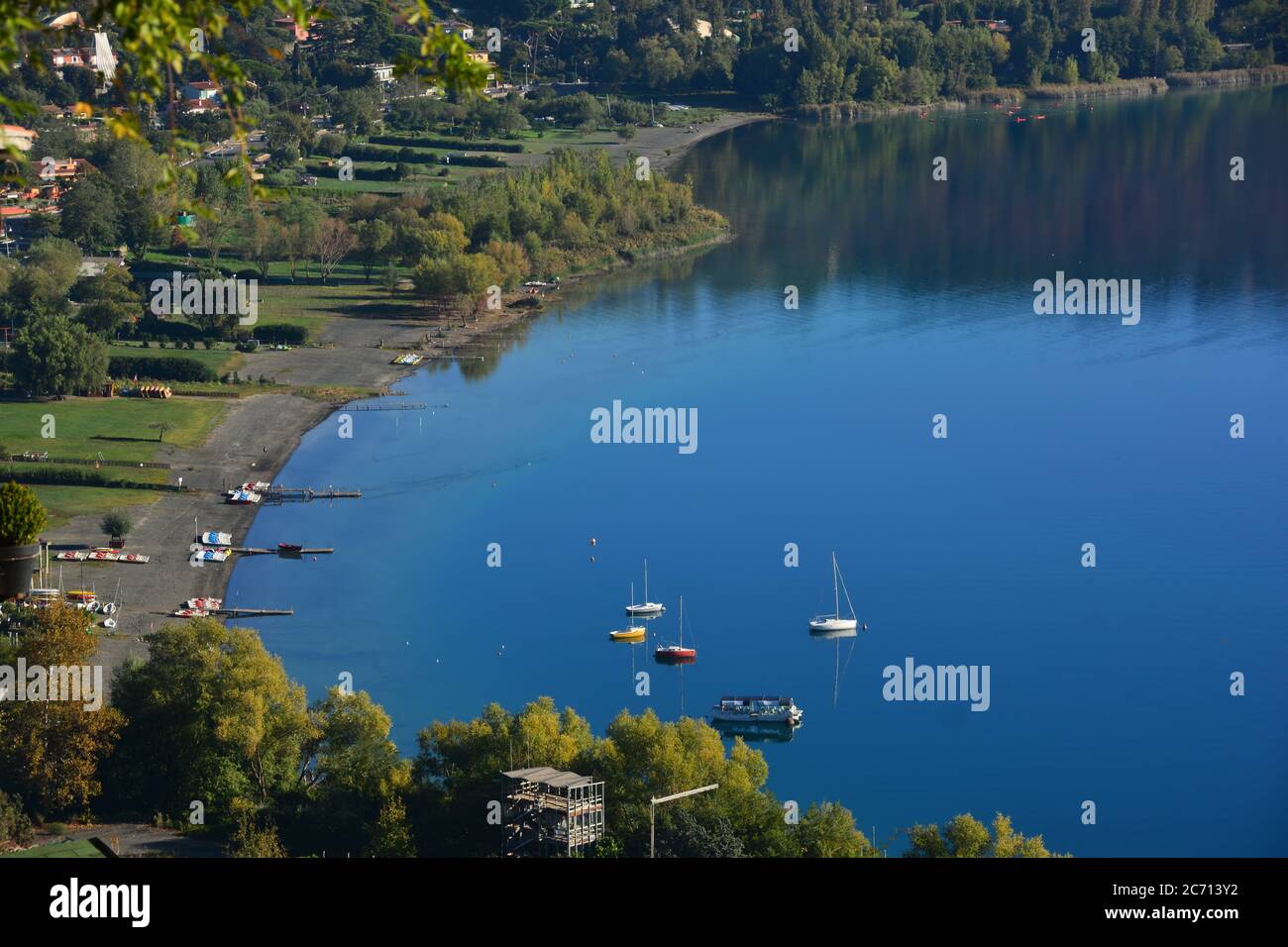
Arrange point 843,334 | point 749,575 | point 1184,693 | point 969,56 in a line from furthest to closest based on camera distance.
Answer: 1. point 969,56
2. point 843,334
3. point 749,575
4. point 1184,693

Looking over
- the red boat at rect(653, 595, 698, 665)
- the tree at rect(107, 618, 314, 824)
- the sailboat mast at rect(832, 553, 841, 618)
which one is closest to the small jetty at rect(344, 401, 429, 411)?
the sailboat mast at rect(832, 553, 841, 618)

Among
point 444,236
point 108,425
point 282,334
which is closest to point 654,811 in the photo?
point 108,425

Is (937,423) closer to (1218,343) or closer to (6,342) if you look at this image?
(1218,343)

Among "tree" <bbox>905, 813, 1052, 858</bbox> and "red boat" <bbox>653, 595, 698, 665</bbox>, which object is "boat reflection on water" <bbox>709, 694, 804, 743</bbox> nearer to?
"red boat" <bbox>653, 595, 698, 665</bbox>

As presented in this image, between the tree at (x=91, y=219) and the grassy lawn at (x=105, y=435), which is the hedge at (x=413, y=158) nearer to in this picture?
the tree at (x=91, y=219)

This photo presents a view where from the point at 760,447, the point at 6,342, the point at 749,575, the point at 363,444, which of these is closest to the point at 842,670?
the point at 749,575
